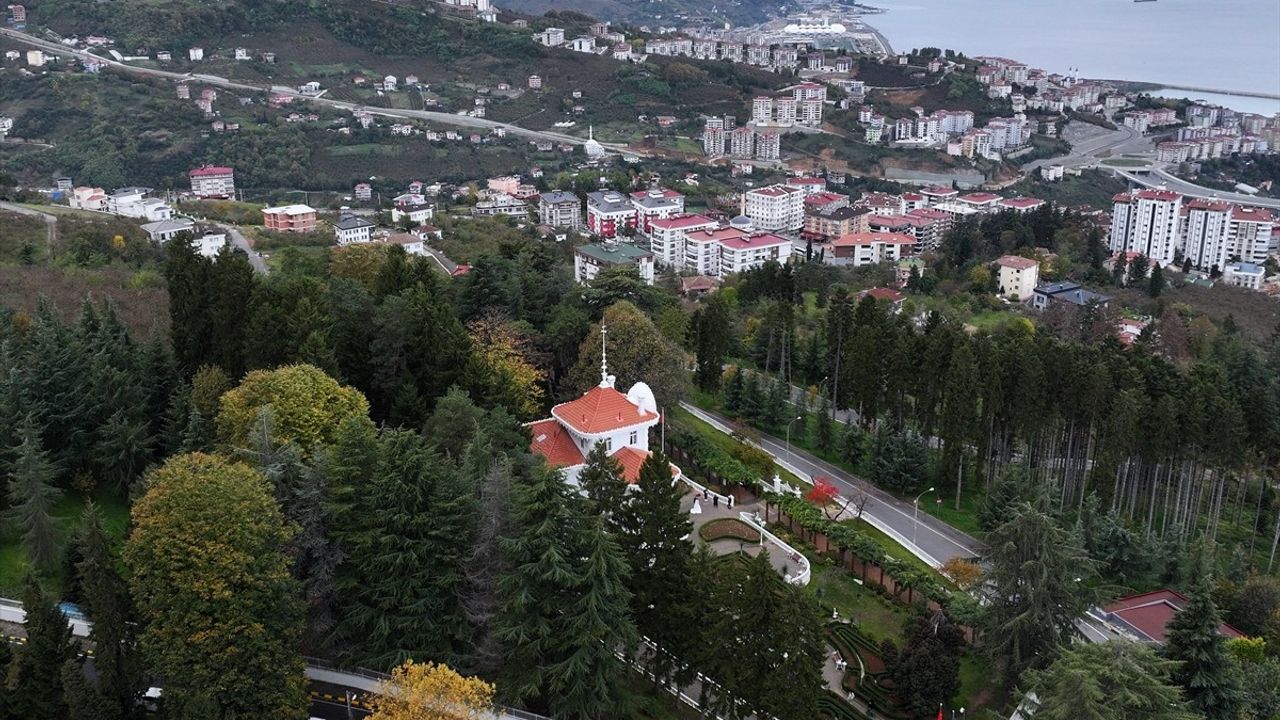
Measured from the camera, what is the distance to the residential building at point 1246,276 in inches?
2416

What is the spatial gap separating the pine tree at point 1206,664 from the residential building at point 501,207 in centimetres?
6046

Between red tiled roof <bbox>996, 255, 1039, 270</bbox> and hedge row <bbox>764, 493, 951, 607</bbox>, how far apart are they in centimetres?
3362

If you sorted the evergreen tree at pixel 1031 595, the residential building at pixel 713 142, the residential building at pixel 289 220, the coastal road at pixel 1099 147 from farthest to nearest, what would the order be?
the coastal road at pixel 1099 147
the residential building at pixel 713 142
the residential building at pixel 289 220
the evergreen tree at pixel 1031 595

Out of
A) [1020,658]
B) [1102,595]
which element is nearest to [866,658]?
[1020,658]

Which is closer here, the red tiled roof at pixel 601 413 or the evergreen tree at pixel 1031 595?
the evergreen tree at pixel 1031 595

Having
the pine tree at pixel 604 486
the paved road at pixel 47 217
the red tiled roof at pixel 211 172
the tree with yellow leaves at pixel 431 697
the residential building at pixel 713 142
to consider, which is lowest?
the tree with yellow leaves at pixel 431 697

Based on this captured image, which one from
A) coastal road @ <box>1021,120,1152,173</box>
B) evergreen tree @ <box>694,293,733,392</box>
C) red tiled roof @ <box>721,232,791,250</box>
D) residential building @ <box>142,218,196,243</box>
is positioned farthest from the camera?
coastal road @ <box>1021,120,1152,173</box>

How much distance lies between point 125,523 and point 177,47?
323 ft

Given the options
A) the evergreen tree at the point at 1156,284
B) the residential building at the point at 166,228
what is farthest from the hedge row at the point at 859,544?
the evergreen tree at the point at 1156,284

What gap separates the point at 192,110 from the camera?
9244cm

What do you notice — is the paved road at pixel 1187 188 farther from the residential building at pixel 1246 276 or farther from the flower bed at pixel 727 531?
the flower bed at pixel 727 531

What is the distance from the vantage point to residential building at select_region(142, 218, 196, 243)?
47.0 m

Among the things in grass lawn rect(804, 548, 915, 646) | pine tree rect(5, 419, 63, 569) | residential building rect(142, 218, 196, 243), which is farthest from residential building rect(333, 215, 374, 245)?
grass lawn rect(804, 548, 915, 646)

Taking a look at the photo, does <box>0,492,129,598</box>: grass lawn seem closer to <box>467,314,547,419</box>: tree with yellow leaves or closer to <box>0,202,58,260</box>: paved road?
<box>467,314,547,419</box>: tree with yellow leaves
